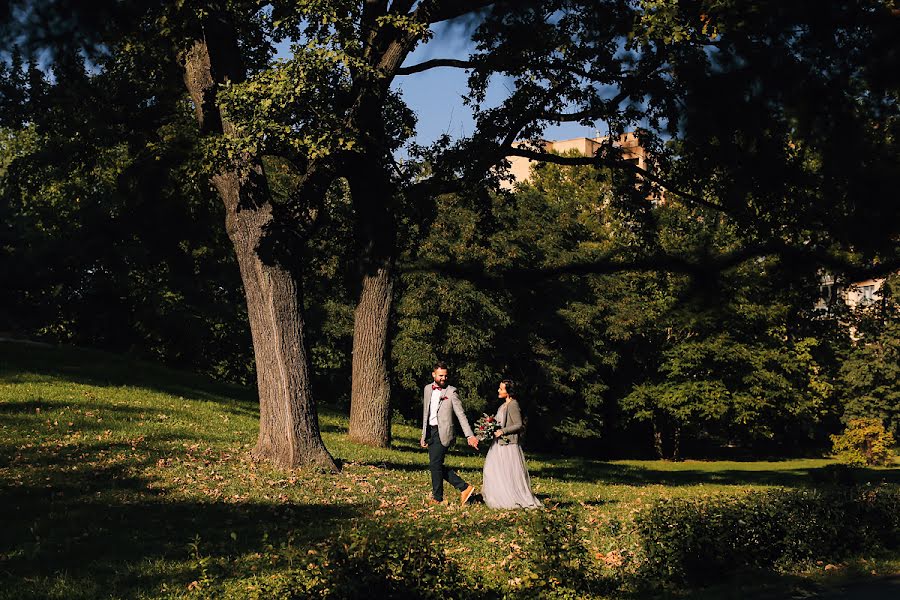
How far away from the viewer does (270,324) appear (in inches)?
624

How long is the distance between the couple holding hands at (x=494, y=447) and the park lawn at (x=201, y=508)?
1.52 ft

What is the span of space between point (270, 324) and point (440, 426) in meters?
3.85

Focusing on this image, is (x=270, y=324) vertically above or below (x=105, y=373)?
above

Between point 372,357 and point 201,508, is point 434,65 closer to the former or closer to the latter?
point 372,357

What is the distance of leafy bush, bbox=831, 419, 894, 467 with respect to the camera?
165ft

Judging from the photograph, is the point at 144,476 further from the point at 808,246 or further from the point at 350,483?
the point at 808,246

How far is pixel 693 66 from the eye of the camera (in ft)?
15.0

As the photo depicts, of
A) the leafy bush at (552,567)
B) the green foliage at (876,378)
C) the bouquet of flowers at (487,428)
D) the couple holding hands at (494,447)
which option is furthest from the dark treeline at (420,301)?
the leafy bush at (552,567)

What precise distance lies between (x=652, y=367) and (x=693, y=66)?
178 ft

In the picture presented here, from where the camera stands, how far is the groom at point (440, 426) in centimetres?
1394

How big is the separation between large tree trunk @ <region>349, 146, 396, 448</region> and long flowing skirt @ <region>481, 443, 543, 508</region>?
711cm

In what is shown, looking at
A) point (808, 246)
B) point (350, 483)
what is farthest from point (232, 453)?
point (808, 246)

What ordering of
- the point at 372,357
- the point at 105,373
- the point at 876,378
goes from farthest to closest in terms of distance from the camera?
the point at 876,378, the point at 105,373, the point at 372,357

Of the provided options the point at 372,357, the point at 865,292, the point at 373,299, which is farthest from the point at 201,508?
the point at 373,299
